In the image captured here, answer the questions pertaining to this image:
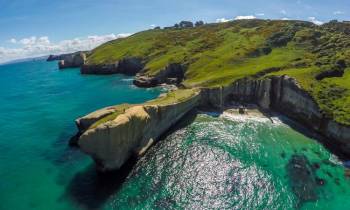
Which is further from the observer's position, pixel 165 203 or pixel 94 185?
pixel 94 185

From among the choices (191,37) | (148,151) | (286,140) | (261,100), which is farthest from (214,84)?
(191,37)

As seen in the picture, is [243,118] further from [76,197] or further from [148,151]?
[76,197]

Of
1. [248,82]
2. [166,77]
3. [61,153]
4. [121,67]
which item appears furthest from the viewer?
[121,67]

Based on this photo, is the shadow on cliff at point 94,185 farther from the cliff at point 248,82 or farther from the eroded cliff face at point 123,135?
the cliff at point 248,82

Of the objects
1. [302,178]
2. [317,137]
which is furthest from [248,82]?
[302,178]

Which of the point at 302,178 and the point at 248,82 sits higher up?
the point at 248,82

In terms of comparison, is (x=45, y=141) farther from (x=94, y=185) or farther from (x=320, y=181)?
(x=320, y=181)

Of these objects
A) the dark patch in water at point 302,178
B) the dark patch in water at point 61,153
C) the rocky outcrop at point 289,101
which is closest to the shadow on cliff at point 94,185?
the dark patch in water at point 61,153
